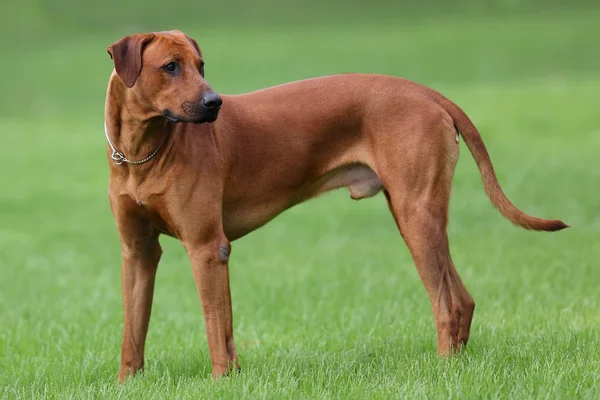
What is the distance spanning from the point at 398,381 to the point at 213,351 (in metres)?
1.06

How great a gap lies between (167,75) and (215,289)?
1211 millimetres

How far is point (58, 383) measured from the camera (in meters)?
6.26

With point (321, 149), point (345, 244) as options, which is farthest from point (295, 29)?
point (321, 149)

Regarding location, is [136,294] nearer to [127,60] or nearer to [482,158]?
[127,60]

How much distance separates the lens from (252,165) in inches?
252

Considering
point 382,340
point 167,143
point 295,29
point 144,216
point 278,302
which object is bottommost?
point 295,29

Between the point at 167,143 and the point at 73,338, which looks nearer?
the point at 167,143

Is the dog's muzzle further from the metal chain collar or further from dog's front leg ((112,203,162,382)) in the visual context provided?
dog's front leg ((112,203,162,382))

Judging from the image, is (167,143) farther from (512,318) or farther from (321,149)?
(512,318)

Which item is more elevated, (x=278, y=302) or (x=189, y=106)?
(x=189, y=106)

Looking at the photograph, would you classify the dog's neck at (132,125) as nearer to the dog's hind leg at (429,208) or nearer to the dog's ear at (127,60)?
Answer: the dog's ear at (127,60)

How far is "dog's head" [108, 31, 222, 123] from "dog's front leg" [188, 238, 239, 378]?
0.77 m

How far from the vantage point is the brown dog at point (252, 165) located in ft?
19.4

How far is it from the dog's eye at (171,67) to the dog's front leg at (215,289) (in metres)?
0.97
